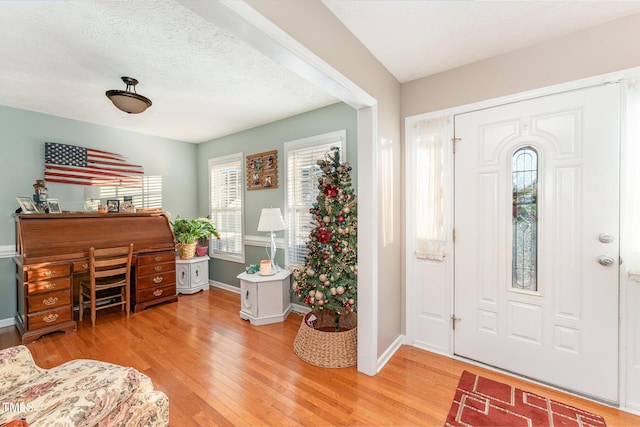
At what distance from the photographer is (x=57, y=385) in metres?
1.27

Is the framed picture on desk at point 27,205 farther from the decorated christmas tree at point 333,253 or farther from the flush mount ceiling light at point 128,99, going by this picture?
the decorated christmas tree at point 333,253

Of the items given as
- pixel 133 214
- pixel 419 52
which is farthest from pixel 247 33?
pixel 133 214

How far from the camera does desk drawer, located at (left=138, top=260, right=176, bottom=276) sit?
3751 millimetres

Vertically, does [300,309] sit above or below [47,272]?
below

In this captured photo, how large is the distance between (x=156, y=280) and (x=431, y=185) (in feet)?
12.5

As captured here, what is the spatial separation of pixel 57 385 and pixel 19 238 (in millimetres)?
2875

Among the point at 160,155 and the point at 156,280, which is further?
the point at 160,155

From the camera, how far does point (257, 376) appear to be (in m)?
2.22

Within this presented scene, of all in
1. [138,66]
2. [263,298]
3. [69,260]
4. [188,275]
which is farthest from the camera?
[188,275]

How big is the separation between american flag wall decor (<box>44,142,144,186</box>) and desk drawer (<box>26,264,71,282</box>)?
1.33m

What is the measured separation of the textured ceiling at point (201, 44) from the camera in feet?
5.66

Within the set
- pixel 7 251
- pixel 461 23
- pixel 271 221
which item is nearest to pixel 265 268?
pixel 271 221

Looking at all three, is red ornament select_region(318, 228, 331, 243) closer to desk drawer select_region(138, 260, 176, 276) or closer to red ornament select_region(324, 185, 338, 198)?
red ornament select_region(324, 185, 338, 198)

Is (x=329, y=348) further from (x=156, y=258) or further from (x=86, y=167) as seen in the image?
(x=86, y=167)
